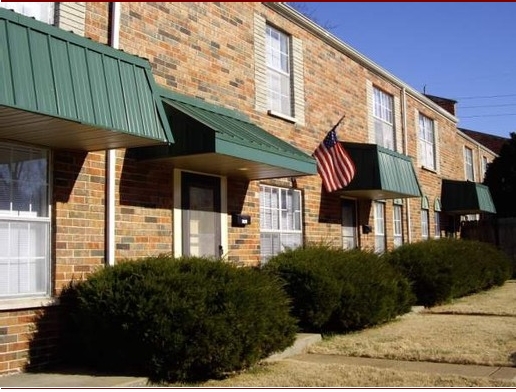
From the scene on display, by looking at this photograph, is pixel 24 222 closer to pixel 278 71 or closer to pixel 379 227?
pixel 278 71

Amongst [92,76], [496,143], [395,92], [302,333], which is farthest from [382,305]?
[496,143]

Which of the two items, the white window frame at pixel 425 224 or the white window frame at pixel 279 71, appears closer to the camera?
the white window frame at pixel 279 71

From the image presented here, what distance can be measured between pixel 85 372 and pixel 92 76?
3101mm

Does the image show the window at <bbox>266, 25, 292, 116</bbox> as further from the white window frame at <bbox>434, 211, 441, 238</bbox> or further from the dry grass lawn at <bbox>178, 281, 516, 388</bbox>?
the white window frame at <bbox>434, 211, 441, 238</bbox>

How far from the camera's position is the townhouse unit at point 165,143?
6770mm

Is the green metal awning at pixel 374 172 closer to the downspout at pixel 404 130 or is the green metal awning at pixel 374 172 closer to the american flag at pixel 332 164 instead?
the american flag at pixel 332 164

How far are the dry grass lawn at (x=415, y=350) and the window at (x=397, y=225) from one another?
407cm

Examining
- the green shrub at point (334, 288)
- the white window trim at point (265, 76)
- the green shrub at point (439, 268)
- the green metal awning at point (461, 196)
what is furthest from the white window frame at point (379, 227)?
the green metal awning at point (461, 196)

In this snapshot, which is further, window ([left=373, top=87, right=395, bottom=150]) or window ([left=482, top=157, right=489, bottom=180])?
window ([left=482, top=157, right=489, bottom=180])

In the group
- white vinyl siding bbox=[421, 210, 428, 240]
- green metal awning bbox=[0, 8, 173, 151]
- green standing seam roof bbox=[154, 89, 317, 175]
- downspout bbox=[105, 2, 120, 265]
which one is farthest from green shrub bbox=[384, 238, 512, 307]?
green metal awning bbox=[0, 8, 173, 151]

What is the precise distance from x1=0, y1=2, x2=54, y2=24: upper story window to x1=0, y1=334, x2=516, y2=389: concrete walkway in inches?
159

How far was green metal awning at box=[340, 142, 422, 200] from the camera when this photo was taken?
13273mm

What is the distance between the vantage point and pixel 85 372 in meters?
6.98

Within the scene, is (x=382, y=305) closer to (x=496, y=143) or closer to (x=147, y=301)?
(x=147, y=301)
